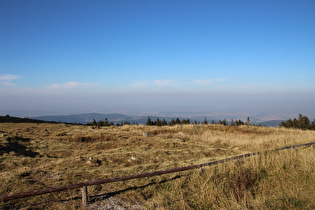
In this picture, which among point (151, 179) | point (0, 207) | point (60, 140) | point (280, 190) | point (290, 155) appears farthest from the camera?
point (60, 140)

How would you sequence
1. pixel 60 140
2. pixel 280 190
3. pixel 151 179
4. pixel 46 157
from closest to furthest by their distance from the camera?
pixel 280 190
pixel 151 179
pixel 46 157
pixel 60 140

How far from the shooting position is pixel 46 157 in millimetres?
10562

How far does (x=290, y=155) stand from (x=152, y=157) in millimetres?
6813

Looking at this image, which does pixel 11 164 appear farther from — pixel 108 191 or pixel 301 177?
pixel 301 177

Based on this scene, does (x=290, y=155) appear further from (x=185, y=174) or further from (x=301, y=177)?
(x=185, y=174)

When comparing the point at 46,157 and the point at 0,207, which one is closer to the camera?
the point at 0,207

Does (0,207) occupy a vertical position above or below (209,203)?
above

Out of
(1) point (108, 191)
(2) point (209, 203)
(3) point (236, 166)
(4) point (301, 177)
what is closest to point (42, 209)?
(1) point (108, 191)

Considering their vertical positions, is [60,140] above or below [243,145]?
above

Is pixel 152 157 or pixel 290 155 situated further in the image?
pixel 152 157

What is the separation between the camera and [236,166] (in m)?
7.27

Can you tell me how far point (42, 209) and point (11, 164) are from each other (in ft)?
17.4

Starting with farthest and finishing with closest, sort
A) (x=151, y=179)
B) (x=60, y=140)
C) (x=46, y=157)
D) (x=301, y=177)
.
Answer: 1. (x=60, y=140)
2. (x=46, y=157)
3. (x=151, y=179)
4. (x=301, y=177)

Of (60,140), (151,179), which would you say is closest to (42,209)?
(151,179)
